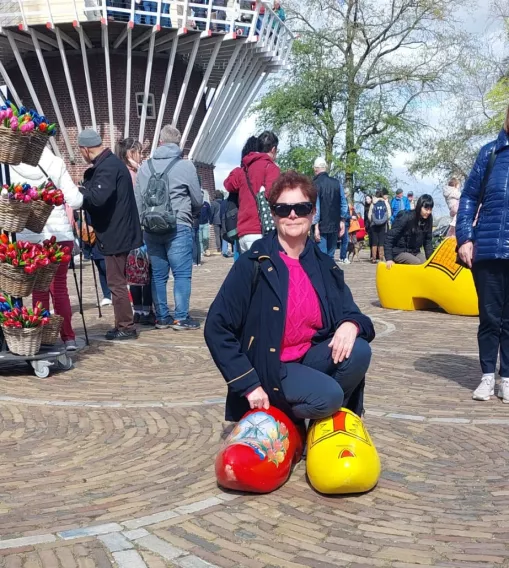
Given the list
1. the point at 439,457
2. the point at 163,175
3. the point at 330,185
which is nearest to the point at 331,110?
the point at 330,185

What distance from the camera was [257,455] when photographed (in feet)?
12.2

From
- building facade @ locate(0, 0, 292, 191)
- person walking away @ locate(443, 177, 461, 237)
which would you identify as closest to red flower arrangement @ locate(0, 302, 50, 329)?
person walking away @ locate(443, 177, 461, 237)

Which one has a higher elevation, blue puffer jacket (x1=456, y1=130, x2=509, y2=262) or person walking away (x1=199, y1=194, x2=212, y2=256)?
blue puffer jacket (x1=456, y1=130, x2=509, y2=262)

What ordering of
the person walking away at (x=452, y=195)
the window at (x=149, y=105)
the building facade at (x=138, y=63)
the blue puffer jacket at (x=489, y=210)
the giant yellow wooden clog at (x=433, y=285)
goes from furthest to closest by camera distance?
the window at (x=149, y=105) < the building facade at (x=138, y=63) < the person walking away at (x=452, y=195) < the giant yellow wooden clog at (x=433, y=285) < the blue puffer jacket at (x=489, y=210)

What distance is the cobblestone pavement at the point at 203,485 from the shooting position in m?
3.12

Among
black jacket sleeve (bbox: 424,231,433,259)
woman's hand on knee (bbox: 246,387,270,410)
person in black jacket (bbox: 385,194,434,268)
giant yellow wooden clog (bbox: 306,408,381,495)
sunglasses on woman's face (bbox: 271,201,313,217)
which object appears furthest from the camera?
black jacket sleeve (bbox: 424,231,433,259)

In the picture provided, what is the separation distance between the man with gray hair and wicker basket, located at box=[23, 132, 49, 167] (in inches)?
88.0

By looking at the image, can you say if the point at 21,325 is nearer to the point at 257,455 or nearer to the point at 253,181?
the point at 253,181

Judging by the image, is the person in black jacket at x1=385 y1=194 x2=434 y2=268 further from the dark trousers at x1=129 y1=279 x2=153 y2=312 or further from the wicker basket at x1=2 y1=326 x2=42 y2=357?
the wicker basket at x1=2 y1=326 x2=42 y2=357

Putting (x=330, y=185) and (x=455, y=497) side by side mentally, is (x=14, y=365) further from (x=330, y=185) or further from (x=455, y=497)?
(x=330, y=185)

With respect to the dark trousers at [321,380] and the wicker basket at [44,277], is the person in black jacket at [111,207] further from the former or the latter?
the dark trousers at [321,380]

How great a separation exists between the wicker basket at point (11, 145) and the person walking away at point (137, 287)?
3.28 meters

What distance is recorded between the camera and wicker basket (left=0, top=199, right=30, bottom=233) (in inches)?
240

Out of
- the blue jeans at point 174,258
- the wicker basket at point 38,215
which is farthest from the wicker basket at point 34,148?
the blue jeans at point 174,258
